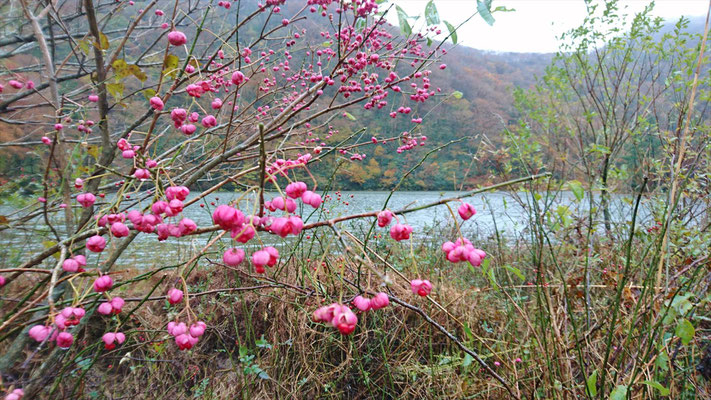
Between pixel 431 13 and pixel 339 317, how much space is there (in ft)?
3.29

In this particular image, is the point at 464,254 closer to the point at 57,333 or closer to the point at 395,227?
the point at 395,227

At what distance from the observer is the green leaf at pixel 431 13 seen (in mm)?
1067

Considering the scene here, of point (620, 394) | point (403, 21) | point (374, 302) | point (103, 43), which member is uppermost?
point (403, 21)

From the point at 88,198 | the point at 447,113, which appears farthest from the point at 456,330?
the point at 447,113

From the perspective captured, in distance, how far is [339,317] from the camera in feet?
1.77

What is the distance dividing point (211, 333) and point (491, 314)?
1.96m

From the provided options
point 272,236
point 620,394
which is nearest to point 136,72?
point 620,394

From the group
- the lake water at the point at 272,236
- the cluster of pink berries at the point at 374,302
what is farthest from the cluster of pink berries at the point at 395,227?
the cluster of pink berries at the point at 374,302

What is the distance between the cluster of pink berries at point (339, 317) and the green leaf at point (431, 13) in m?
0.97

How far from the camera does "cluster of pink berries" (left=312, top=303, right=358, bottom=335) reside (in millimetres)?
527

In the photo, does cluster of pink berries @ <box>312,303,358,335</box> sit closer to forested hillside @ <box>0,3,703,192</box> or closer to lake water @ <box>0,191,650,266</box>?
lake water @ <box>0,191,650,266</box>

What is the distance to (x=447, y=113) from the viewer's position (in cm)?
1605

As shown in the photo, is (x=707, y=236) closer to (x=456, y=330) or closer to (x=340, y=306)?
(x=456, y=330)

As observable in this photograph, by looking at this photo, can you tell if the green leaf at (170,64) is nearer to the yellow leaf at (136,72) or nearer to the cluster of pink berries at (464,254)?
the yellow leaf at (136,72)
